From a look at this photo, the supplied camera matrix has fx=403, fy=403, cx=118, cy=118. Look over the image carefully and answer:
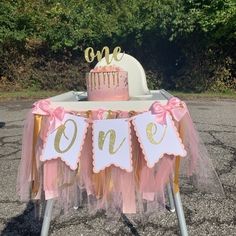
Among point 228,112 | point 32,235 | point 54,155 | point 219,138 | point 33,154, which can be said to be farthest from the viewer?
point 228,112

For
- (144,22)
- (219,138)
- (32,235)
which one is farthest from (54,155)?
(144,22)

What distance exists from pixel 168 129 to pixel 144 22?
29.9 feet

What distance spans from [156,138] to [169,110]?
0.49 feet

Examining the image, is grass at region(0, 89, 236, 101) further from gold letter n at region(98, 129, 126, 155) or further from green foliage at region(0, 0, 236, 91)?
gold letter n at region(98, 129, 126, 155)

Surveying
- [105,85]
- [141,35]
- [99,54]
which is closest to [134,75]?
[99,54]

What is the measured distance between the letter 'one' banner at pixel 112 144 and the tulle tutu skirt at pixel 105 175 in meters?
0.06

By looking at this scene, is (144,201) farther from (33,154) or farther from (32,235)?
(32,235)

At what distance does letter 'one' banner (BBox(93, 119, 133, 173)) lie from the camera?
75.0 inches

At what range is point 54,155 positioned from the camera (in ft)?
6.28

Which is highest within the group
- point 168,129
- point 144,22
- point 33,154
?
point 144,22

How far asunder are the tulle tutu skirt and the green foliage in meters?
8.56

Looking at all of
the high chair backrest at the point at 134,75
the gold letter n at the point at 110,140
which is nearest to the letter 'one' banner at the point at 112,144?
the gold letter n at the point at 110,140

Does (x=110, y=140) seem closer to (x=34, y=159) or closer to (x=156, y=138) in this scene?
(x=156, y=138)

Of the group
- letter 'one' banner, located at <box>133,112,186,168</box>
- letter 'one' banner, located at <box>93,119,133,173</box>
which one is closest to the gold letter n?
letter 'one' banner, located at <box>93,119,133,173</box>
